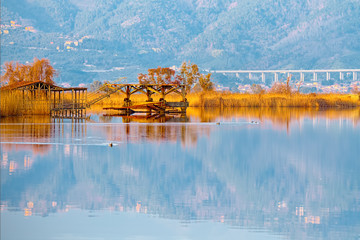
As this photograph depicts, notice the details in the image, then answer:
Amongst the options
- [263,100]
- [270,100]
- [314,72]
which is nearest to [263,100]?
[263,100]

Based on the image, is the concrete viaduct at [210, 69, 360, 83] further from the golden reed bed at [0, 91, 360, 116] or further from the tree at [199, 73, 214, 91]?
the golden reed bed at [0, 91, 360, 116]

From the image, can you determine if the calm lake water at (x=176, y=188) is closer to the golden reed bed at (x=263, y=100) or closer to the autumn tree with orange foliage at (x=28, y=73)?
the autumn tree with orange foliage at (x=28, y=73)

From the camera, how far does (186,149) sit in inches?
732

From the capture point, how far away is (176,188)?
12102mm

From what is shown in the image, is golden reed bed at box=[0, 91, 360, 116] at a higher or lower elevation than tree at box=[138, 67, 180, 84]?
lower

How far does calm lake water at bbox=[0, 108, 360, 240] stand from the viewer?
9312 mm

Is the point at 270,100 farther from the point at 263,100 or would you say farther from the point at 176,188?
the point at 176,188

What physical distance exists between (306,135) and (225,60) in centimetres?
13837

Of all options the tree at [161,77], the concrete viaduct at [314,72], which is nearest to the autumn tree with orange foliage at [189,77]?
the tree at [161,77]

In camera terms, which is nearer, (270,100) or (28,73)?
(28,73)

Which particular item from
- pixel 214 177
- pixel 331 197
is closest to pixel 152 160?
pixel 214 177

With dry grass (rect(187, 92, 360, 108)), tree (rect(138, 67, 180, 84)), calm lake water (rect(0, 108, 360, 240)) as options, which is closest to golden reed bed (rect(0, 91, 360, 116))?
dry grass (rect(187, 92, 360, 108))

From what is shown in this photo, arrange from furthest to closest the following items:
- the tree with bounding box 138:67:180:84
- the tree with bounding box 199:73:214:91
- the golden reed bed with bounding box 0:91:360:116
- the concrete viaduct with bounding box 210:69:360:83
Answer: the concrete viaduct with bounding box 210:69:360:83, the tree with bounding box 138:67:180:84, the tree with bounding box 199:73:214:91, the golden reed bed with bounding box 0:91:360:116

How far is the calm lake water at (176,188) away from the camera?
30.6 feet
